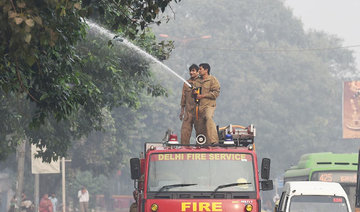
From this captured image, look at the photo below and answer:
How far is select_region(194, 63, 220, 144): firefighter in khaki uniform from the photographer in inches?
650

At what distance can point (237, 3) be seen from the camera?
10375 centimetres

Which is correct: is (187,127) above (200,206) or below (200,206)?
above

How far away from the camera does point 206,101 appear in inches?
658

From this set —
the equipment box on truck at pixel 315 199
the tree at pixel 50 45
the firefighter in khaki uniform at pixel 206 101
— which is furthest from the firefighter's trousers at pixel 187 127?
the tree at pixel 50 45

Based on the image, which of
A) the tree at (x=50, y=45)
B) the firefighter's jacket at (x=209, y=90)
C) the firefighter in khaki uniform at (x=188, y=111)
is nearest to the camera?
the tree at (x=50, y=45)

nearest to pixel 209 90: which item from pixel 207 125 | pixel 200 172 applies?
pixel 207 125

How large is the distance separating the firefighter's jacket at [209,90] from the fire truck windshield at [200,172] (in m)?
2.17

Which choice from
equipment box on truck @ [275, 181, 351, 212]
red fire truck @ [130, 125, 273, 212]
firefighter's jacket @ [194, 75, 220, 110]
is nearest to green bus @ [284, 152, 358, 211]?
equipment box on truck @ [275, 181, 351, 212]

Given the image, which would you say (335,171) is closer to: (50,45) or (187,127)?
(187,127)

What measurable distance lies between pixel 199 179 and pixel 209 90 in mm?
2728

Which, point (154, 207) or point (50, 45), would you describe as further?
point (154, 207)

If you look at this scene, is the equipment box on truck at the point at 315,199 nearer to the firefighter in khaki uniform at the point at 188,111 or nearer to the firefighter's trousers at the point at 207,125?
the firefighter's trousers at the point at 207,125

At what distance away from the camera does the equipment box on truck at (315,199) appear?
57.3ft

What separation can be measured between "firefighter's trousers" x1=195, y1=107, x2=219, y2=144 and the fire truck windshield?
175 cm
